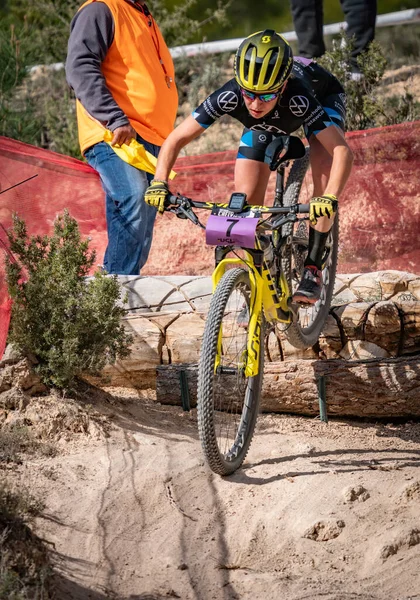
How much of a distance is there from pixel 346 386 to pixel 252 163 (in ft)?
4.88

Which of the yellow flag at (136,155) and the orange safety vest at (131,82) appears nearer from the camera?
the yellow flag at (136,155)

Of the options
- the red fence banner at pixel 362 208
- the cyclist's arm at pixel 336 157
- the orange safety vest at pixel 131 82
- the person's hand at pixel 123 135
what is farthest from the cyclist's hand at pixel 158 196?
the red fence banner at pixel 362 208

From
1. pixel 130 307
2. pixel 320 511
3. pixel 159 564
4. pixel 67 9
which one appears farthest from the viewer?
pixel 67 9

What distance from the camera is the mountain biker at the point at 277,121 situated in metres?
4.62

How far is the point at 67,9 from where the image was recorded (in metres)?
12.9

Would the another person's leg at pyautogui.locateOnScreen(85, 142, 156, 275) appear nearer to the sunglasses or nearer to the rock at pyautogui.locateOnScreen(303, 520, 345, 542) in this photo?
the sunglasses

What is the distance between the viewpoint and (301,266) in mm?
5852

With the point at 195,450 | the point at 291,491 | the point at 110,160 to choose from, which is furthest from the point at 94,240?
the point at 291,491

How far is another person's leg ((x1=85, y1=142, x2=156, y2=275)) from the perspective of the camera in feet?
21.2

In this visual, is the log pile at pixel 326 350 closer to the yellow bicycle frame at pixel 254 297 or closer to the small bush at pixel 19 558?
the yellow bicycle frame at pixel 254 297

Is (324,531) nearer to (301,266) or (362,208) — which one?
(301,266)

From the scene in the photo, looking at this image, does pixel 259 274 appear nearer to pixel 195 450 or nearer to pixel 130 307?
pixel 195 450

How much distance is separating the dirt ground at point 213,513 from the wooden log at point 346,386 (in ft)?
1.18

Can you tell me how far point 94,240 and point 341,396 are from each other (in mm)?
2797
